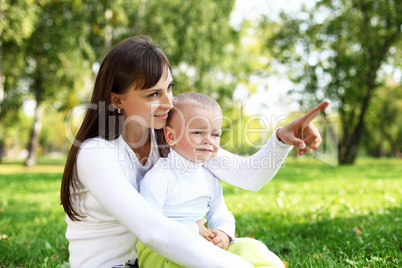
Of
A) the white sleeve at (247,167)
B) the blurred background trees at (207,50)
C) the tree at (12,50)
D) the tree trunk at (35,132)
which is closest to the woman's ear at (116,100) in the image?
the white sleeve at (247,167)

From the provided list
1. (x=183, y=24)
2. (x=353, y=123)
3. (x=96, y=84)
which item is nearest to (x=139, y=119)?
(x=96, y=84)

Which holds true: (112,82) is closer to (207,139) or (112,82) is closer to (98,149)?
(98,149)

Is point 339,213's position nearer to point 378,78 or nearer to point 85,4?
point 85,4

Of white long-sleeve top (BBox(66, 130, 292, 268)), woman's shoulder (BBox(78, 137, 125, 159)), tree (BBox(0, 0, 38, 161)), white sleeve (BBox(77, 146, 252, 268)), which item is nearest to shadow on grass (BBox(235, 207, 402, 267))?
white long-sleeve top (BBox(66, 130, 292, 268))

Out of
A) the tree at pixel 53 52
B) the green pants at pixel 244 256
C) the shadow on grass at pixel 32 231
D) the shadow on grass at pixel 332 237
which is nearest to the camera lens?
the green pants at pixel 244 256

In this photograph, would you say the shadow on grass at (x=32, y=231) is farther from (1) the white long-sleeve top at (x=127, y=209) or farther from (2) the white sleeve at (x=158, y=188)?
(2) the white sleeve at (x=158, y=188)

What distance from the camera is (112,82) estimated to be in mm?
1902

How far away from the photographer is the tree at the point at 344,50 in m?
18.7

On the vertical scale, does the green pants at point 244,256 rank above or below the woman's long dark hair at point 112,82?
below

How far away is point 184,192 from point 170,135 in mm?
376

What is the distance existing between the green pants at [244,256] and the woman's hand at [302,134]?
55 centimetres

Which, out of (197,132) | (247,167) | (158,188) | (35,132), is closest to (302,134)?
(247,167)

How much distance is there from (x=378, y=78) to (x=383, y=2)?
3.93m

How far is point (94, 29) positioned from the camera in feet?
57.2
